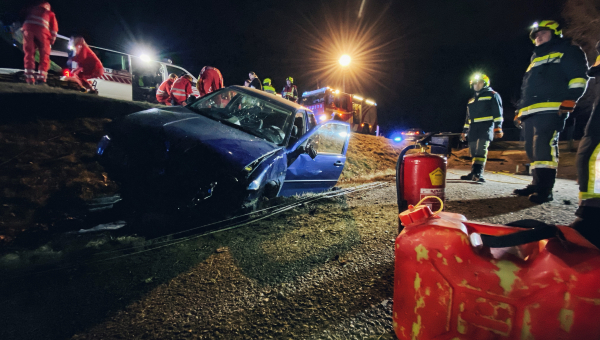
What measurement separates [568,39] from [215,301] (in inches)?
180

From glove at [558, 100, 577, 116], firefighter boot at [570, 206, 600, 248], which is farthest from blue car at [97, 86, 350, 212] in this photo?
glove at [558, 100, 577, 116]

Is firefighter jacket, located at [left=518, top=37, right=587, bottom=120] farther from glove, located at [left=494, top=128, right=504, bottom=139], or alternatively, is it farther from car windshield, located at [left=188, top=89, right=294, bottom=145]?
car windshield, located at [left=188, top=89, right=294, bottom=145]

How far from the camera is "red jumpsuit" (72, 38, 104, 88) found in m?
4.91

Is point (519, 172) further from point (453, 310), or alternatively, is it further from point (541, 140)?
point (453, 310)

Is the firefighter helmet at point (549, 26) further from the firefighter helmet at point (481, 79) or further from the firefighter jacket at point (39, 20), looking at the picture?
the firefighter jacket at point (39, 20)

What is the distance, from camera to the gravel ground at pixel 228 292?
1065mm

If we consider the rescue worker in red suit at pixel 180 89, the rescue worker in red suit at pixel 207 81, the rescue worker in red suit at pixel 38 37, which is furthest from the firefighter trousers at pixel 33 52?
the rescue worker in red suit at pixel 207 81

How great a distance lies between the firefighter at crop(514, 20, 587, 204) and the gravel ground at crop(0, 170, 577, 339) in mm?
2440

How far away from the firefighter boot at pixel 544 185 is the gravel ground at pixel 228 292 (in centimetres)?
234

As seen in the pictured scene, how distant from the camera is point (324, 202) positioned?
3074mm

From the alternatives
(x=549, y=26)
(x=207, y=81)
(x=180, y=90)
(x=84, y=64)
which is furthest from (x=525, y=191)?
(x=84, y=64)

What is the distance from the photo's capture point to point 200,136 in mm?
2299

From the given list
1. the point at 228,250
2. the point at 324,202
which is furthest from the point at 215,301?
the point at 324,202

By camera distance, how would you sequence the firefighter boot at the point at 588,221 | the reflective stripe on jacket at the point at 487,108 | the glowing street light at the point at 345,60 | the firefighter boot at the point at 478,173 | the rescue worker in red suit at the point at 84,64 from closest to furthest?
the firefighter boot at the point at 588,221
the reflective stripe on jacket at the point at 487,108
the firefighter boot at the point at 478,173
the rescue worker in red suit at the point at 84,64
the glowing street light at the point at 345,60
